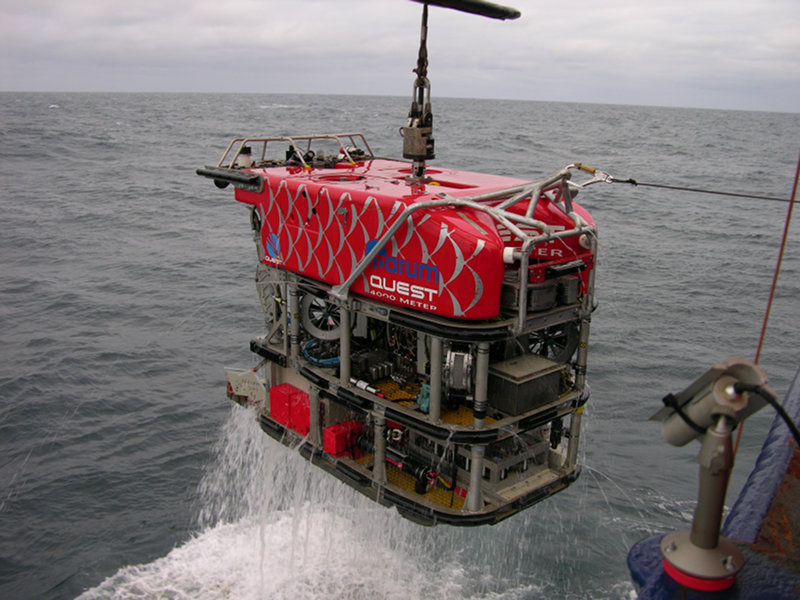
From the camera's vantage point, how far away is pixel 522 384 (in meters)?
11.7

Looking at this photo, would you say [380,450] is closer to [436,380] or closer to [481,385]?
[436,380]

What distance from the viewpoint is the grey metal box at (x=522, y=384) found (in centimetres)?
1171

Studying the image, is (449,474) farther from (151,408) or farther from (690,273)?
(690,273)

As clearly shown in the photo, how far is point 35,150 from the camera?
259 ft

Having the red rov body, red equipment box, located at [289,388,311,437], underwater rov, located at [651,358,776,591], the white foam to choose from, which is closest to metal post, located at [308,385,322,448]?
red equipment box, located at [289,388,311,437]

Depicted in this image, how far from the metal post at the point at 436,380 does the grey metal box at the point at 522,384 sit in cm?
94

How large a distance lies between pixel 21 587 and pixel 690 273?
106 ft

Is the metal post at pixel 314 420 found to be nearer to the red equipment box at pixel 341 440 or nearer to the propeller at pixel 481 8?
the red equipment box at pixel 341 440

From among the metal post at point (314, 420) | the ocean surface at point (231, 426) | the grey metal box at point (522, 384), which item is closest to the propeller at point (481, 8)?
the grey metal box at point (522, 384)

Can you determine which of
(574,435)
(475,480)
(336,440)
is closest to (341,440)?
(336,440)

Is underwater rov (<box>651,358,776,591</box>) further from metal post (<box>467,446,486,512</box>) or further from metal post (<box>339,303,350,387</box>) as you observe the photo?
metal post (<box>339,303,350,387</box>)

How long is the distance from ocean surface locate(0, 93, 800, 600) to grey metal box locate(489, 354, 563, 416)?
5503 millimetres

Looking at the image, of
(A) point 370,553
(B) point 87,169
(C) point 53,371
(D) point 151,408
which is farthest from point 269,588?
(B) point 87,169

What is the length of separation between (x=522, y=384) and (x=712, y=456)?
8.09 metres
